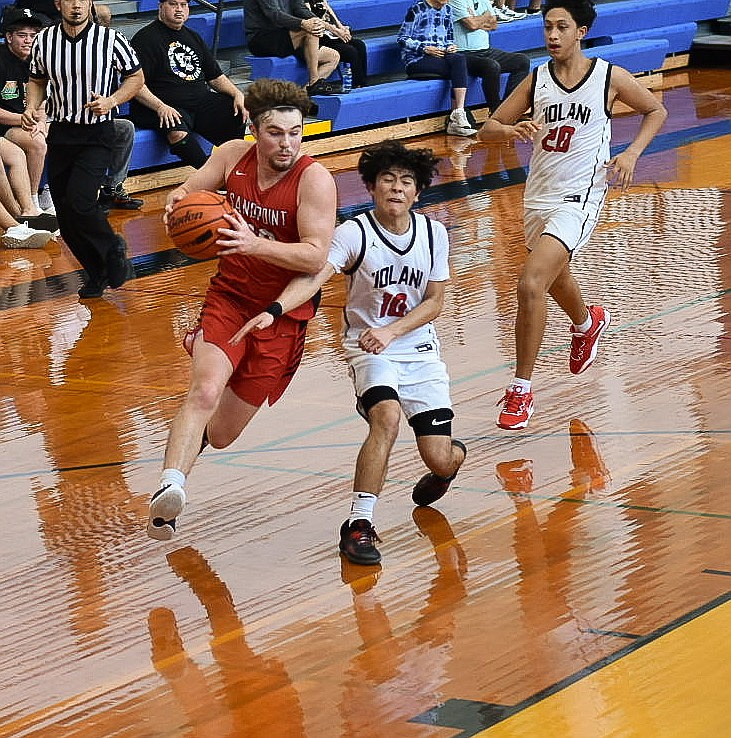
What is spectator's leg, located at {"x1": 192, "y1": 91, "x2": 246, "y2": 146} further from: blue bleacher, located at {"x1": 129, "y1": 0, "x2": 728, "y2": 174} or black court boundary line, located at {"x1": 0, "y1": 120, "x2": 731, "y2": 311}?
black court boundary line, located at {"x1": 0, "y1": 120, "x2": 731, "y2": 311}

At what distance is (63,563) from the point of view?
17.5 ft

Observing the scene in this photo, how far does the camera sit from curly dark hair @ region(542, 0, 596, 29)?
689 centimetres

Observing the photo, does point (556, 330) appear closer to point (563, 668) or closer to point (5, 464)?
point (5, 464)

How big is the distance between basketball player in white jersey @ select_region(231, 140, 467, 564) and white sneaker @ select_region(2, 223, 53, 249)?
6.06 m

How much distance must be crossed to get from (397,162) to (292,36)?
33.0ft

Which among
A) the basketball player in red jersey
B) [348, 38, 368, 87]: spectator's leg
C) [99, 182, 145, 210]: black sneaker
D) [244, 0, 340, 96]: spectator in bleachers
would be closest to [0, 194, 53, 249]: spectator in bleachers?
[99, 182, 145, 210]: black sneaker

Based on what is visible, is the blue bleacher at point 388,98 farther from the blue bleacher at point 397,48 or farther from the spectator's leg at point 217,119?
the spectator's leg at point 217,119

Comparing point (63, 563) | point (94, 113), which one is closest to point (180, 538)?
point (63, 563)

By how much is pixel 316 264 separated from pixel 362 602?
1.21m

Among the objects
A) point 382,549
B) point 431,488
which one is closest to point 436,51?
point 431,488

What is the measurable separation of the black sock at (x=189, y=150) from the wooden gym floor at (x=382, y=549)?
378 centimetres

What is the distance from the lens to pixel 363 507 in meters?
5.21

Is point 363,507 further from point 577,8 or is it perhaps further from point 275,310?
point 577,8

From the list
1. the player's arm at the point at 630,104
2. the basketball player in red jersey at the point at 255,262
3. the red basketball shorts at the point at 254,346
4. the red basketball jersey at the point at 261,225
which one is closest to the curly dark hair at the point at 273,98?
the basketball player in red jersey at the point at 255,262
